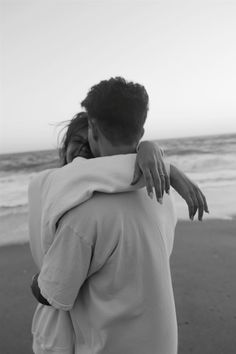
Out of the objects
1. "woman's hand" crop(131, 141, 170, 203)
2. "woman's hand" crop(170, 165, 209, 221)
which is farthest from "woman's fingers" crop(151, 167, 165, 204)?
"woman's hand" crop(170, 165, 209, 221)

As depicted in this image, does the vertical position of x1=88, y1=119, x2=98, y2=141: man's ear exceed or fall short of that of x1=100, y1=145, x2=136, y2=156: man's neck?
it exceeds it

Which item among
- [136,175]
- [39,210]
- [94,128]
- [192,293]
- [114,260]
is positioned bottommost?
[192,293]

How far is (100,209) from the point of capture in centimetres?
102

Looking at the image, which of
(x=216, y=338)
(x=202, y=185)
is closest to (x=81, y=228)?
(x=216, y=338)

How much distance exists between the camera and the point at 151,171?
41.0 inches

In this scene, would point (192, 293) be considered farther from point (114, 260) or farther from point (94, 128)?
point (94, 128)

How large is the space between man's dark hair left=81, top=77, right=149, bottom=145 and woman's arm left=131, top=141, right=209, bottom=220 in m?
0.09

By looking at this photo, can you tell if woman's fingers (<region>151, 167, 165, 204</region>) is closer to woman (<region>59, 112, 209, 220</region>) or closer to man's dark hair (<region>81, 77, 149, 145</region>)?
woman (<region>59, 112, 209, 220</region>)

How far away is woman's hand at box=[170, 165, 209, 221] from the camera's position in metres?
1.12

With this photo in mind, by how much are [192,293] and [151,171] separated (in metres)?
2.52

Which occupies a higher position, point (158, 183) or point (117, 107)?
point (117, 107)

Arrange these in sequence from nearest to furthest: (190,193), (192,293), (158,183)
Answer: (158,183) → (190,193) → (192,293)

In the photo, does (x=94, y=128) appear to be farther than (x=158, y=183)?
Yes

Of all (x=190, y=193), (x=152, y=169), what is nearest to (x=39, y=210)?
(x=152, y=169)
